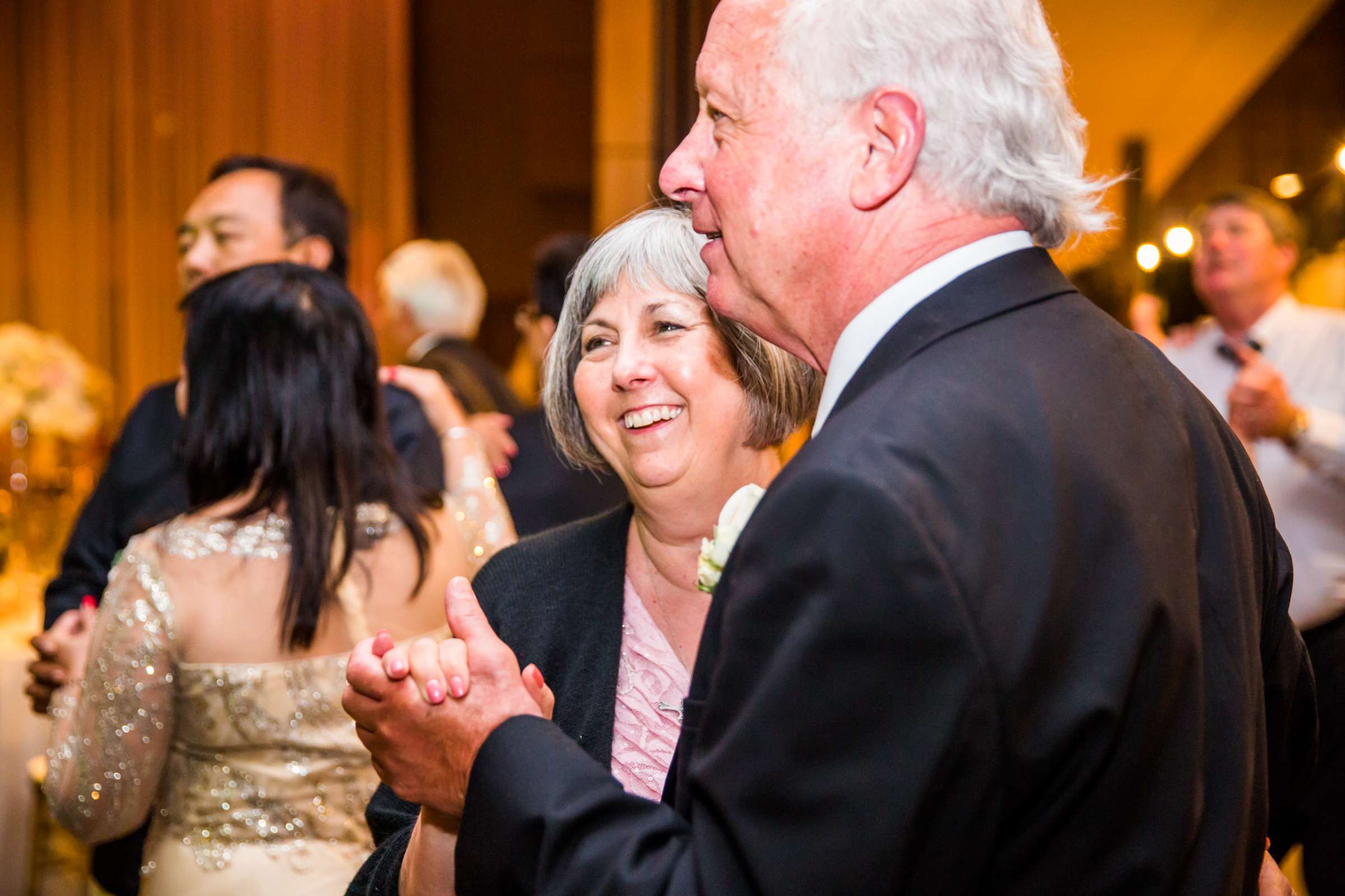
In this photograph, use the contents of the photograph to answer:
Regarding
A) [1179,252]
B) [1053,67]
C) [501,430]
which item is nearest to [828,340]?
[1053,67]

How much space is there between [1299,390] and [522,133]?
587 centimetres

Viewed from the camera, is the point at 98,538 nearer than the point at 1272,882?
No

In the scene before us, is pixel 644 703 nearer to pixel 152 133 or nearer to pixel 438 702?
pixel 438 702

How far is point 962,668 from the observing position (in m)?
0.77

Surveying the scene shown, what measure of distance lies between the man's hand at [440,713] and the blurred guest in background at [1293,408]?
1927 mm

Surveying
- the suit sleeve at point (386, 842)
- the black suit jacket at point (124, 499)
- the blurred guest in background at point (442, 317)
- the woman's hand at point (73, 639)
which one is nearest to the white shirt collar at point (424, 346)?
the blurred guest in background at point (442, 317)

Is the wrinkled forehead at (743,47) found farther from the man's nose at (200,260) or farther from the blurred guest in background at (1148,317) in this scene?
the blurred guest in background at (1148,317)

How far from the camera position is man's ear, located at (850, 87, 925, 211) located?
0.94 metres

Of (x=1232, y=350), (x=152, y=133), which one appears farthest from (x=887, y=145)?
(x=152, y=133)

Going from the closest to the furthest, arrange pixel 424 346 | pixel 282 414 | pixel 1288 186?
pixel 282 414 < pixel 424 346 < pixel 1288 186

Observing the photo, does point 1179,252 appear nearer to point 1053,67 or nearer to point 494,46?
point 1053,67

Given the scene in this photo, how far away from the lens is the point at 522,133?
8195 millimetres

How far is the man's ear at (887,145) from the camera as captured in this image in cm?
94

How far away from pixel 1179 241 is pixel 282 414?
12.5 ft
